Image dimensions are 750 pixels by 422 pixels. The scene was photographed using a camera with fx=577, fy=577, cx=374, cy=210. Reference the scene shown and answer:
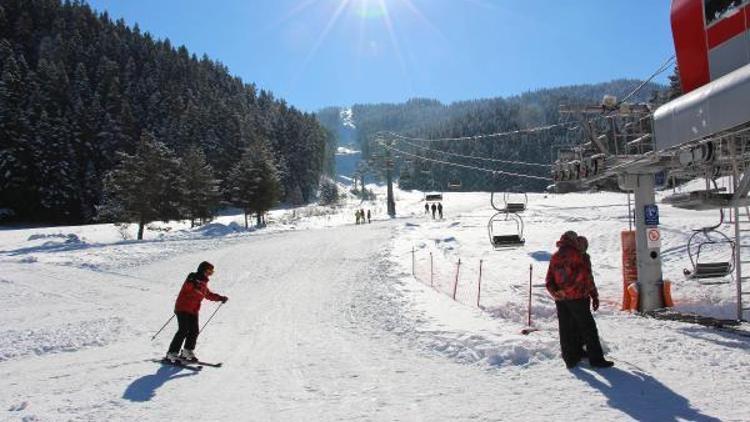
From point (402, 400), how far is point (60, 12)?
134 metres

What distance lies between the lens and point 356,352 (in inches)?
392

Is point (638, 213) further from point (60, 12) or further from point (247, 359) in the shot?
point (60, 12)

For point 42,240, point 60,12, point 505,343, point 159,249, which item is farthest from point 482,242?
point 60,12

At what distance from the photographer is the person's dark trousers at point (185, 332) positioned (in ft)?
31.2

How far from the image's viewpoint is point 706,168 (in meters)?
12.4

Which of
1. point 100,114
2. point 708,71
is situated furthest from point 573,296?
point 100,114

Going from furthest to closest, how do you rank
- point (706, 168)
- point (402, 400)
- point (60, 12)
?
point (60, 12) → point (706, 168) → point (402, 400)

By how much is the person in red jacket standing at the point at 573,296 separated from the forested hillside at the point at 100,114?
52048 mm

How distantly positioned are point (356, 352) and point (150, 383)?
335 cm

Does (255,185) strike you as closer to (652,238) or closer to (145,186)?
(145,186)

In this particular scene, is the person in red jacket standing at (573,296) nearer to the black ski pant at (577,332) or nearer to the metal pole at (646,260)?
the black ski pant at (577,332)

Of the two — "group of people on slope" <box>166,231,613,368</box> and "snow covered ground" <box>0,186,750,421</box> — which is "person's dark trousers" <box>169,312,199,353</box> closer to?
"snow covered ground" <box>0,186,750,421</box>

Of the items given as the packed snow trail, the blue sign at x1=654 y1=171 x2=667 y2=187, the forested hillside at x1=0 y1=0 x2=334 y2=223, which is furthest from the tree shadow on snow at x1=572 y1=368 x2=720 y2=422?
the forested hillside at x1=0 y1=0 x2=334 y2=223

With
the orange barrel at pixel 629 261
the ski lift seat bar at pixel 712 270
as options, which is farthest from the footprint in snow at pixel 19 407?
the ski lift seat bar at pixel 712 270
